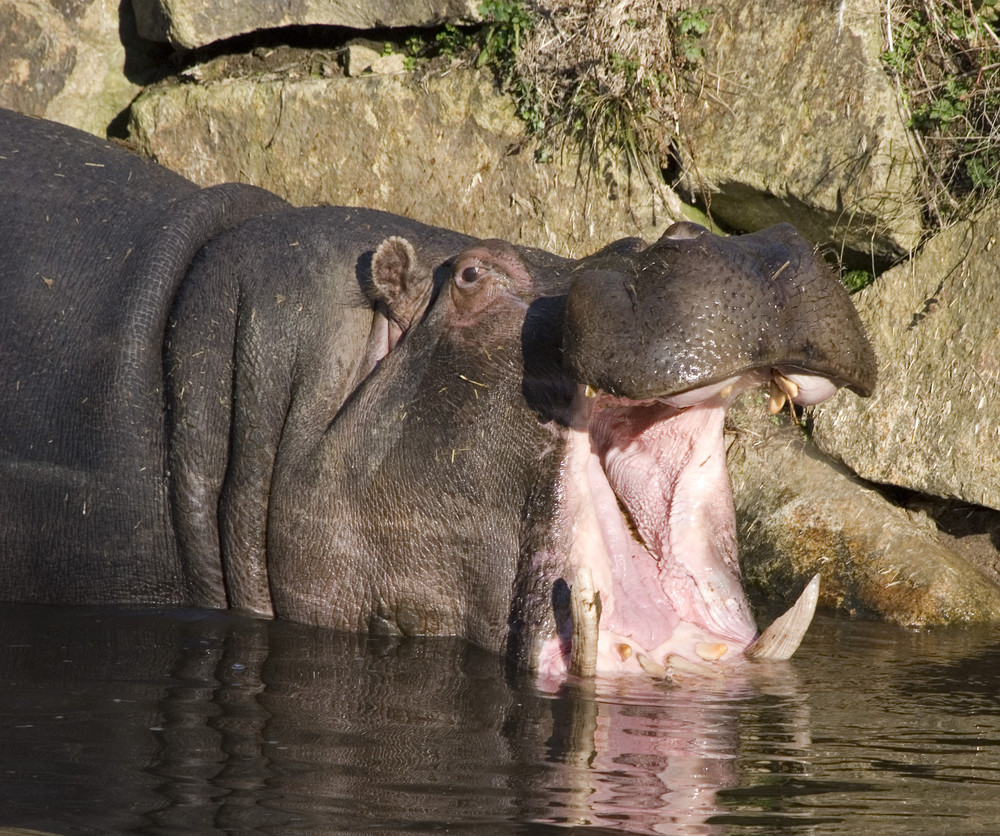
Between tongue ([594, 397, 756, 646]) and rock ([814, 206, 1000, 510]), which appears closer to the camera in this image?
tongue ([594, 397, 756, 646])

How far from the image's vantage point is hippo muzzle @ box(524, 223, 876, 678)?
3555 mm

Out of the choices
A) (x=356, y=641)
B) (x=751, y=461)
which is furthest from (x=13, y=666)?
→ (x=751, y=461)

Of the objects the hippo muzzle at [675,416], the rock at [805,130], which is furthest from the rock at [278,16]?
the hippo muzzle at [675,416]

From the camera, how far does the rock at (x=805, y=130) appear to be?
5766mm

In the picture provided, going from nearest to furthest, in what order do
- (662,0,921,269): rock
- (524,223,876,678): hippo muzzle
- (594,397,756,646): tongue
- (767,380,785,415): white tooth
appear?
1. (524,223,876,678): hippo muzzle
2. (767,380,785,415): white tooth
3. (594,397,756,646): tongue
4. (662,0,921,269): rock

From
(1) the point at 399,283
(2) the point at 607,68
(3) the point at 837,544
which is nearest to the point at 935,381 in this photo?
(3) the point at 837,544

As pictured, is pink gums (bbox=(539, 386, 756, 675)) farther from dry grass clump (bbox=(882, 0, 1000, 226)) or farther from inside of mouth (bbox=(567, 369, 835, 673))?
dry grass clump (bbox=(882, 0, 1000, 226))

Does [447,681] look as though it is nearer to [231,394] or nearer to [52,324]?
[231,394]

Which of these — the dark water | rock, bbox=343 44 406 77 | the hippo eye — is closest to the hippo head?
the hippo eye

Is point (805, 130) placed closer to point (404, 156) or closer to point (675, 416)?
point (404, 156)

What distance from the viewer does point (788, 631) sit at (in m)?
3.88

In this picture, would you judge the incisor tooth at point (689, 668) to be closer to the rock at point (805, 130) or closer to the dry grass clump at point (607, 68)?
the rock at point (805, 130)

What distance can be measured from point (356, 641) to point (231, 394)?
91 centimetres

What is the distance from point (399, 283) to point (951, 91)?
2812 mm
